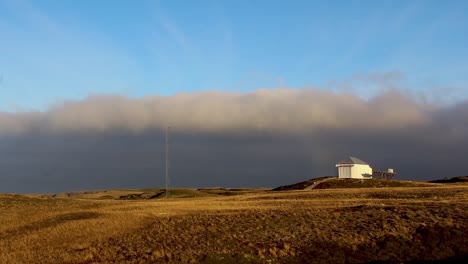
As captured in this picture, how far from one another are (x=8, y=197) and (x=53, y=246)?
34646 millimetres

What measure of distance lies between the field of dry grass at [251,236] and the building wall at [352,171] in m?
72.1

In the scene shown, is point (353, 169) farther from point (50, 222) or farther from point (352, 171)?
point (50, 222)

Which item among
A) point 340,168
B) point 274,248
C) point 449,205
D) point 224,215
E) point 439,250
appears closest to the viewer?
point 439,250

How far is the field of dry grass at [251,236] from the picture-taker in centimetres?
2791

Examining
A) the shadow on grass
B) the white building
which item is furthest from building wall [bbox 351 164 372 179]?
the shadow on grass

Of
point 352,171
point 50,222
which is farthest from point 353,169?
point 50,222

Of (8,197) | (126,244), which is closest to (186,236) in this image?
(126,244)

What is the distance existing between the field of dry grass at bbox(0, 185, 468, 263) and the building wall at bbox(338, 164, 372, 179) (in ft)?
236

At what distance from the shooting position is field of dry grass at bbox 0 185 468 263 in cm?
2791

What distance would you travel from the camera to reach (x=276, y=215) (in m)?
38.7

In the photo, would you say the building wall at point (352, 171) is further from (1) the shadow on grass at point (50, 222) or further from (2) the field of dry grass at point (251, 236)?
(1) the shadow on grass at point (50, 222)

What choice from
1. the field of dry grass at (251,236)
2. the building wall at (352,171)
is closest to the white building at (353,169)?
the building wall at (352,171)

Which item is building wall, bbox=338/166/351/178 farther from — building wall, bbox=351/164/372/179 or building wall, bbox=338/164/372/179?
building wall, bbox=351/164/372/179

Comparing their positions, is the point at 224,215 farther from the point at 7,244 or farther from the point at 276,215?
the point at 7,244
